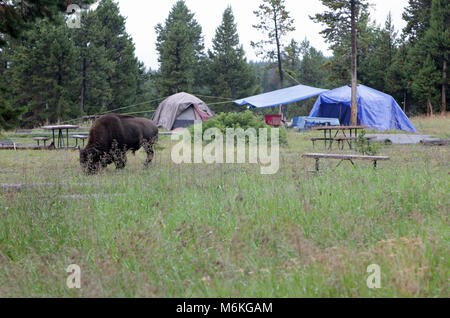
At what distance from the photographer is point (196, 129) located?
56.9 feet

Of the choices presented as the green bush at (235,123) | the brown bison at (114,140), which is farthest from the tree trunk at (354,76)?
the brown bison at (114,140)

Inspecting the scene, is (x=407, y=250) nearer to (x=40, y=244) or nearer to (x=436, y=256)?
(x=436, y=256)

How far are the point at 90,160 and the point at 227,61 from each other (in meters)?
37.8

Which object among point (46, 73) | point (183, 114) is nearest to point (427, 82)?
point (183, 114)

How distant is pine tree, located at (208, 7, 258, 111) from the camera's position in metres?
45.2

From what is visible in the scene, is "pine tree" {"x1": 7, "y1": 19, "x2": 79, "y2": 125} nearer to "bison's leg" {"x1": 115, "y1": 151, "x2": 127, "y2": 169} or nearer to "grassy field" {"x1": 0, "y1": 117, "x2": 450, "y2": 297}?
"bison's leg" {"x1": 115, "y1": 151, "x2": 127, "y2": 169}

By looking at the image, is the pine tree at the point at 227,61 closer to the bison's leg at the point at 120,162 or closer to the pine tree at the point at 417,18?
the pine tree at the point at 417,18

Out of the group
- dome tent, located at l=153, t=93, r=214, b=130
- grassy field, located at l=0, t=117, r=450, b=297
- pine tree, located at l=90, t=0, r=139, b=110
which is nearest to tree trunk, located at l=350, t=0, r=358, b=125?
dome tent, located at l=153, t=93, r=214, b=130

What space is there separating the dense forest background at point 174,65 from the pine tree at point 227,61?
104mm

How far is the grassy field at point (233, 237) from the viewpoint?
11.3 ft

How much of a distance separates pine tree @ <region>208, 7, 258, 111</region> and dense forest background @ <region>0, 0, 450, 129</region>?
0.34 ft
